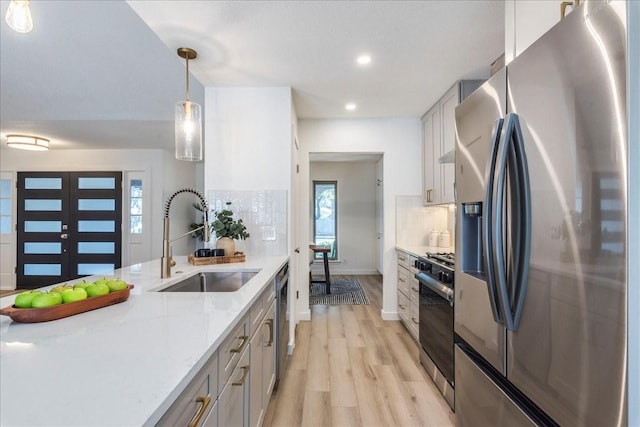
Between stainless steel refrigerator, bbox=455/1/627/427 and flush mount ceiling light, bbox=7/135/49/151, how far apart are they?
6.12 meters

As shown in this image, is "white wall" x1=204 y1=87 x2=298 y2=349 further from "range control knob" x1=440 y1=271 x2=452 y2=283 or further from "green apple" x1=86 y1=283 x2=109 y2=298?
"green apple" x1=86 y1=283 x2=109 y2=298

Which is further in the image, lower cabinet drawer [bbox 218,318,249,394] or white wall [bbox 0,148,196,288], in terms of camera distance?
white wall [bbox 0,148,196,288]

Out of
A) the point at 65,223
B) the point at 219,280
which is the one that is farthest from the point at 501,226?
the point at 65,223

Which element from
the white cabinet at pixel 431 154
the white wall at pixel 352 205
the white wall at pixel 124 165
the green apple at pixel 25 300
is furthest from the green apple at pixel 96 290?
the white wall at pixel 352 205

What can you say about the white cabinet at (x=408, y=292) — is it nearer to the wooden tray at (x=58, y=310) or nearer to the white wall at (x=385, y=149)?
the white wall at (x=385, y=149)

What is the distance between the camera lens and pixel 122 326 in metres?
0.92

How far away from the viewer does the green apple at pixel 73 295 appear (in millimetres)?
1029

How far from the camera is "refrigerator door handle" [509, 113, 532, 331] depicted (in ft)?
2.89

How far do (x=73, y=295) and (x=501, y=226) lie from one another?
4.85 feet

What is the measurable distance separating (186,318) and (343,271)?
5.66 metres

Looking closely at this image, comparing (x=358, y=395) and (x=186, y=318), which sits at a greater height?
(x=186, y=318)

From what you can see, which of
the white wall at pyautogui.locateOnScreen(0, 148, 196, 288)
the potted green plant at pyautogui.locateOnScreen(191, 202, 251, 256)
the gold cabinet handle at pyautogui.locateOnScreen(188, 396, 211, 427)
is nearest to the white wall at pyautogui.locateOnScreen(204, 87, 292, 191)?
the potted green plant at pyautogui.locateOnScreen(191, 202, 251, 256)

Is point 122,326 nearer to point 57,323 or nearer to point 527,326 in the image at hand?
point 57,323

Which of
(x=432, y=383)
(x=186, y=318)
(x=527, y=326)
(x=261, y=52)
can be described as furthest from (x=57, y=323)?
(x=432, y=383)
